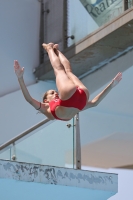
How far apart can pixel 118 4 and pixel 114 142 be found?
2.87 metres

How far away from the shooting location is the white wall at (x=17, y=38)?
30.3 feet

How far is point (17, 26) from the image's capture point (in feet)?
31.3

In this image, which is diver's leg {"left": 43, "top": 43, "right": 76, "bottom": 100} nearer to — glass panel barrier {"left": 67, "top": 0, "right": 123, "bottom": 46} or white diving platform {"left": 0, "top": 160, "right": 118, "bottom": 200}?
white diving platform {"left": 0, "top": 160, "right": 118, "bottom": 200}

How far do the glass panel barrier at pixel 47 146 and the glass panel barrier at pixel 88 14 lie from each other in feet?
8.10

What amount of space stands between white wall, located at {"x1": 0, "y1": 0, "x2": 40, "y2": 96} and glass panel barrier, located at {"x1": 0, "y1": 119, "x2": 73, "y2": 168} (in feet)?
11.5

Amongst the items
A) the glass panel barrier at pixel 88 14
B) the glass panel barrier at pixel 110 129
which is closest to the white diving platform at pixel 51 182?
the glass panel barrier at pixel 110 129

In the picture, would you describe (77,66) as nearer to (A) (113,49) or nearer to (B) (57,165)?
(A) (113,49)

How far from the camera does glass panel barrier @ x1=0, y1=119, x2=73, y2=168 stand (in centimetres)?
562

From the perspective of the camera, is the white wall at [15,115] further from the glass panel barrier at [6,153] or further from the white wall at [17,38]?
the glass panel barrier at [6,153]

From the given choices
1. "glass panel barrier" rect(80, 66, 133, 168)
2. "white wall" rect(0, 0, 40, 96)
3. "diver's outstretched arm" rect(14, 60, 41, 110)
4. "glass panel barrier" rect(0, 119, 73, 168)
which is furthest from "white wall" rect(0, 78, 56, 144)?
"diver's outstretched arm" rect(14, 60, 41, 110)

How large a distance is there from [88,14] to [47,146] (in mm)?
3032

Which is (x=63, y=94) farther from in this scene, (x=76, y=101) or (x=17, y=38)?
(x=17, y=38)

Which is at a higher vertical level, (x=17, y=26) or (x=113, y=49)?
(x=17, y=26)

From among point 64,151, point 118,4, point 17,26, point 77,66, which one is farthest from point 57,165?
point 17,26
